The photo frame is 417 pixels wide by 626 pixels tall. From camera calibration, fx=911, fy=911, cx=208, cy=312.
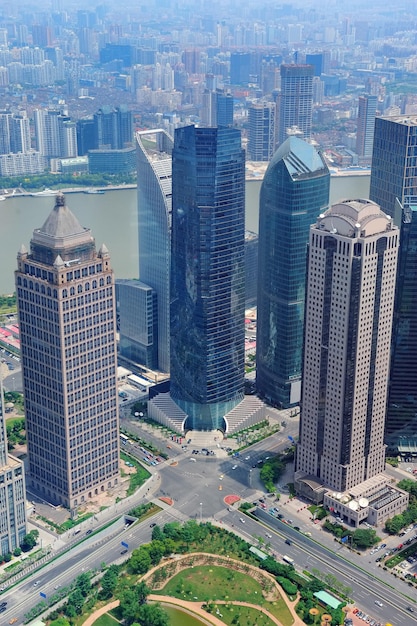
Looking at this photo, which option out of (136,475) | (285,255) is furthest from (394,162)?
(136,475)

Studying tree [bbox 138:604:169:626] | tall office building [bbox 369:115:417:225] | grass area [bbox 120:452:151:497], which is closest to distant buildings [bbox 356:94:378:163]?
tall office building [bbox 369:115:417:225]

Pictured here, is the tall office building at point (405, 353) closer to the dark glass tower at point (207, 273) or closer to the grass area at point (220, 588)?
the dark glass tower at point (207, 273)

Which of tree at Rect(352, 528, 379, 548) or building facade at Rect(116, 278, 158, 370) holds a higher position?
building facade at Rect(116, 278, 158, 370)

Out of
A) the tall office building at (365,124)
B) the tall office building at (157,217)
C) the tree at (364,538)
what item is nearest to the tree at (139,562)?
the tree at (364,538)

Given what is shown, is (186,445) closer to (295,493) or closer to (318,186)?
(295,493)

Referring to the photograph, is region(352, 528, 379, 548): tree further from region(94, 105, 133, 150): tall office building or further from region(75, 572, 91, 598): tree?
region(94, 105, 133, 150): tall office building

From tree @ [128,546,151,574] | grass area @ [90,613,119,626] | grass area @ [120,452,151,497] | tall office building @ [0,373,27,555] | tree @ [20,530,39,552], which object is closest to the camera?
grass area @ [90,613,119,626]
